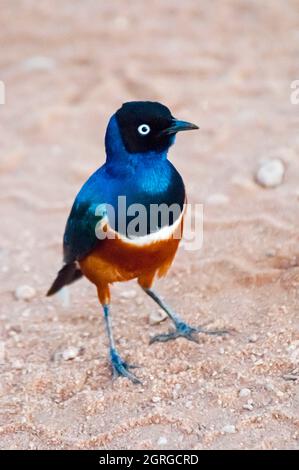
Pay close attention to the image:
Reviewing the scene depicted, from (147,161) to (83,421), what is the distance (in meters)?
1.16

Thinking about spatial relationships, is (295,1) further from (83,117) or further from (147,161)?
(147,161)

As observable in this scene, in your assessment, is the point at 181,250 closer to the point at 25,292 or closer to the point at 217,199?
the point at 217,199

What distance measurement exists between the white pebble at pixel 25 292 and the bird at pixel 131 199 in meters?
0.94

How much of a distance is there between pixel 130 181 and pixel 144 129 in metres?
0.24

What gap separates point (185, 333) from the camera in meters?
4.18

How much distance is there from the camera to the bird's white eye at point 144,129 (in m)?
3.68

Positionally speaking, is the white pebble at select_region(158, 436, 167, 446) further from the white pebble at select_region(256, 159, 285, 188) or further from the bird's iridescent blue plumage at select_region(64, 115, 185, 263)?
the white pebble at select_region(256, 159, 285, 188)

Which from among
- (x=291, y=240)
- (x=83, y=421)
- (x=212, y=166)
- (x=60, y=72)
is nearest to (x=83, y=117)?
(x=60, y=72)

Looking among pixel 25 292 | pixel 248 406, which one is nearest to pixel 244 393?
pixel 248 406

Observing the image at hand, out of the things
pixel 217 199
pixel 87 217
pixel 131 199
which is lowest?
pixel 217 199

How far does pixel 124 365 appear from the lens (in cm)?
399

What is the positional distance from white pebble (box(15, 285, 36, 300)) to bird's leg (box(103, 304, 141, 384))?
2.73 ft

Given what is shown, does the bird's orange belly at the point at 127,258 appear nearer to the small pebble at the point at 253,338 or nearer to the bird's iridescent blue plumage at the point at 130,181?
the bird's iridescent blue plumage at the point at 130,181

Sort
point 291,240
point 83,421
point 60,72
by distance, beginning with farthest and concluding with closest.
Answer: point 60,72
point 291,240
point 83,421
